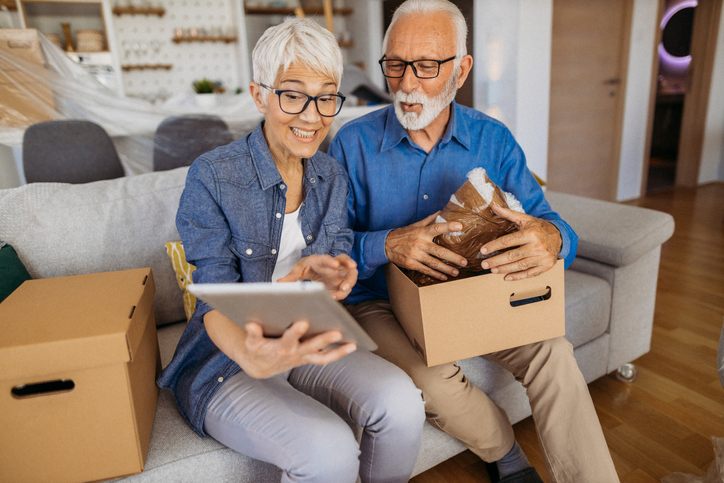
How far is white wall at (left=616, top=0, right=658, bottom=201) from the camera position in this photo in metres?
4.08

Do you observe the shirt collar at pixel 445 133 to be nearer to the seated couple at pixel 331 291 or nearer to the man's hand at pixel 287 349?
the seated couple at pixel 331 291

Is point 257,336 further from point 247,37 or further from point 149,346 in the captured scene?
point 247,37

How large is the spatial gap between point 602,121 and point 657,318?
2.69 metres

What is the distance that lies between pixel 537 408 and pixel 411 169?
0.67m

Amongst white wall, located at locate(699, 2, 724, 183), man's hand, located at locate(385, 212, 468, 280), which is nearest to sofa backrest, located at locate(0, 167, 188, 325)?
man's hand, located at locate(385, 212, 468, 280)

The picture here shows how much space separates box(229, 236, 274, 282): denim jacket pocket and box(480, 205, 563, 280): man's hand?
18.0 inches

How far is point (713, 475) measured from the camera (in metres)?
1.15

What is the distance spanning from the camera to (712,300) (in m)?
2.27

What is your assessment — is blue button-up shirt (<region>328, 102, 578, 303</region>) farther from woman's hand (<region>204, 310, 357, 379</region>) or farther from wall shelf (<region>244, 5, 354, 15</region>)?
wall shelf (<region>244, 5, 354, 15</region>)

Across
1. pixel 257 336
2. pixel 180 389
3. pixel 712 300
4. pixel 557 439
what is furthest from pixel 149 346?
pixel 712 300

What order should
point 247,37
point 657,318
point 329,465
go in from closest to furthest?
point 329,465 < point 657,318 < point 247,37

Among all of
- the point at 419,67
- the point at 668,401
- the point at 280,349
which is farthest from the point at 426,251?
the point at 668,401

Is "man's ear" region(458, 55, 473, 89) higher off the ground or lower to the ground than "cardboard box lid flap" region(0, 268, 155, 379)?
higher

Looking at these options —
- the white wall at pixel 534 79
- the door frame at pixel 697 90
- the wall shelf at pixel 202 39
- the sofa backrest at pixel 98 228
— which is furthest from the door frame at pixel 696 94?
the sofa backrest at pixel 98 228
